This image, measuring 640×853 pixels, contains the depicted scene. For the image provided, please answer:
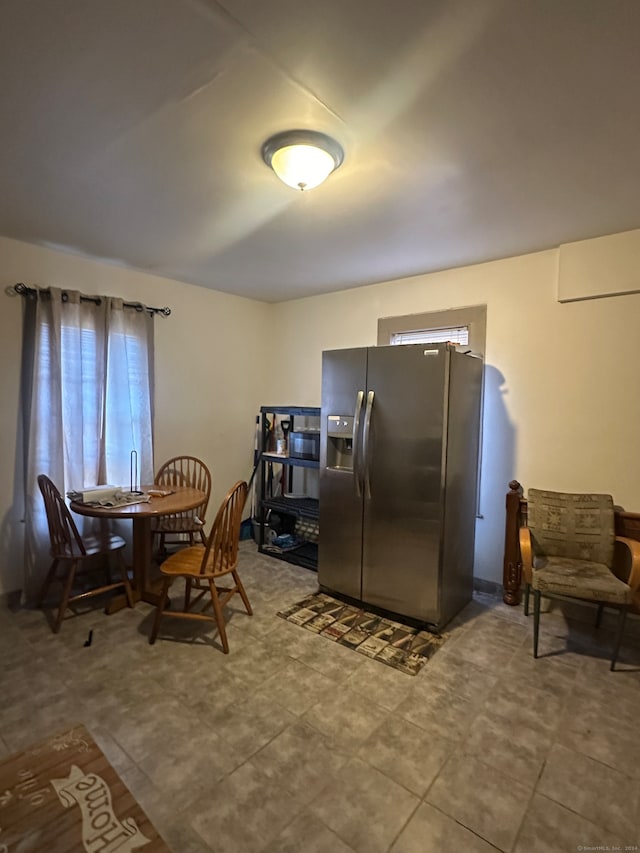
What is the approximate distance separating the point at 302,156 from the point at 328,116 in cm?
20

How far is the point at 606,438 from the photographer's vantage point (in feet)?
9.00

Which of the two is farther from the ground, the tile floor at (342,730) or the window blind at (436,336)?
the window blind at (436,336)

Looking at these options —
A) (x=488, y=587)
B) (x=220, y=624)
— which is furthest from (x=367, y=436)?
(x=488, y=587)

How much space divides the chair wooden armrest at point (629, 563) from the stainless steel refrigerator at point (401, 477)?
2.89 feet

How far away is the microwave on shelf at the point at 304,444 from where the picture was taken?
12.8ft

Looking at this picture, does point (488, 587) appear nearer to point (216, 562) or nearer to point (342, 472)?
point (342, 472)

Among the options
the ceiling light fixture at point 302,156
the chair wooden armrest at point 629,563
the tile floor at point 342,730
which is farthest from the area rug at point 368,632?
the ceiling light fixture at point 302,156

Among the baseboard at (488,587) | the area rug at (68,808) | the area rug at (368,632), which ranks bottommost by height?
the area rug at (368,632)

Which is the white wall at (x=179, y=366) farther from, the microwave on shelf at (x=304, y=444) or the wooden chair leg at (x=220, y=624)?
the wooden chair leg at (x=220, y=624)

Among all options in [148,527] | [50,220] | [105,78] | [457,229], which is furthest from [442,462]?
[50,220]

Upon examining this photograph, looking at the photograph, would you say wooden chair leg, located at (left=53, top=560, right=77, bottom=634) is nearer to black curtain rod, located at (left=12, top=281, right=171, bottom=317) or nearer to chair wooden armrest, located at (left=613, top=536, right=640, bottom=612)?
black curtain rod, located at (left=12, top=281, right=171, bottom=317)

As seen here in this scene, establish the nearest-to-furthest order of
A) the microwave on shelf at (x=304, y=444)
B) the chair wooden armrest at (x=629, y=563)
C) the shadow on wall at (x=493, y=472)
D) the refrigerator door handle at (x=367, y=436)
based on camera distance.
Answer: the chair wooden armrest at (x=629, y=563), the refrigerator door handle at (x=367, y=436), the shadow on wall at (x=493, y=472), the microwave on shelf at (x=304, y=444)

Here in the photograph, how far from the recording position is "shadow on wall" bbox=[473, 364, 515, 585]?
10.3 feet

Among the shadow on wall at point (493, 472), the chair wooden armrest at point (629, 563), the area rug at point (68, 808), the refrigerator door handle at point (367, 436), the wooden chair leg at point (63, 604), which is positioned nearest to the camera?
the area rug at point (68, 808)
